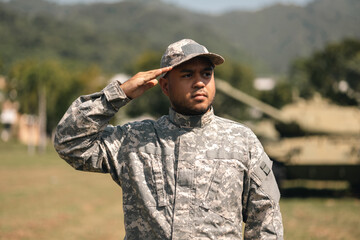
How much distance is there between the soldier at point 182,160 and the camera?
234 cm

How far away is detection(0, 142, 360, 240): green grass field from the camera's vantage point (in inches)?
347

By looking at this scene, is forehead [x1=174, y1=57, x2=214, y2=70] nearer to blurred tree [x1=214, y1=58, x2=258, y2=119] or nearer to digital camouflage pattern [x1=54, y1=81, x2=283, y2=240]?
digital camouflage pattern [x1=54, y1=81, x2=283, y2=240]

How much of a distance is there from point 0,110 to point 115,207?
40.4 m

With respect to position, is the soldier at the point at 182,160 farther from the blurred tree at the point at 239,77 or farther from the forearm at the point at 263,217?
the blurred tree at the point at 239,77

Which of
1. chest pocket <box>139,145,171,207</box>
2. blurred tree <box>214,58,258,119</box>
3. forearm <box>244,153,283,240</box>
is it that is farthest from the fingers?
blurred tree <box>214,58,258,119</box>

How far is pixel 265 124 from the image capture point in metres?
18.1

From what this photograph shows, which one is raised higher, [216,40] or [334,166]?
[216,40]

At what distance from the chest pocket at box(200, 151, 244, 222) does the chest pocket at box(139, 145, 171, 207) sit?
20cm

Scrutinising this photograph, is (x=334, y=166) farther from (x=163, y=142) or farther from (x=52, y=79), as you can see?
(x=52, y=79)

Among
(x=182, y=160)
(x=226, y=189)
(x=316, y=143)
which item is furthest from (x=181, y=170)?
(x=316, y=143)

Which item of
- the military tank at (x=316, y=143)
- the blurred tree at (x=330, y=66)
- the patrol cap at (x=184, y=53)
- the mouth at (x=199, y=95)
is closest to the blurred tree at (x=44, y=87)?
the blurred tree at (x=330, y=66)

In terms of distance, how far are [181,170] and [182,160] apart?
0.16 ft

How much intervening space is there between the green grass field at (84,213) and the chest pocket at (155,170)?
627 cm

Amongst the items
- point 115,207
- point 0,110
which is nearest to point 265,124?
point 115,207
